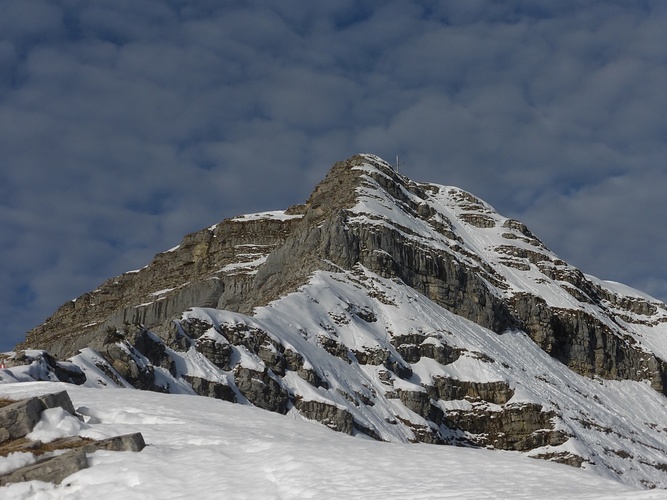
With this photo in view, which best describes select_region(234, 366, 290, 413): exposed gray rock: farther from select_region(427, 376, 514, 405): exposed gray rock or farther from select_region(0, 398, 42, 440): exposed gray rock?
select_region(0, 398, 42, 440): exposed gray rock

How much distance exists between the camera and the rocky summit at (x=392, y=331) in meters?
74.0

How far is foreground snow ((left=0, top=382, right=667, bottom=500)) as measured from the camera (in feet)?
61.2

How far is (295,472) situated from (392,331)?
77883 millimetres

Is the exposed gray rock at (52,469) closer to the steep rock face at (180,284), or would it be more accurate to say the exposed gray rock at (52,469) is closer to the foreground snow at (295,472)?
the foreground snow at (295,472)

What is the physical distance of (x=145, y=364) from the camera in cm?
6400

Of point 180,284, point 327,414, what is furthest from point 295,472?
point 180,284

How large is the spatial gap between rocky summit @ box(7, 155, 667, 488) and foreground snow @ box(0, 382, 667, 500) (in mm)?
17669

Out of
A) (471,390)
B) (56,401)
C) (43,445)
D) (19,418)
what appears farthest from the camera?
(471,390)

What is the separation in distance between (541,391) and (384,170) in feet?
173

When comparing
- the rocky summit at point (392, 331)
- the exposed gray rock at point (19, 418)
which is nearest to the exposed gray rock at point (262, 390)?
the rocky summit at point (392, 331)

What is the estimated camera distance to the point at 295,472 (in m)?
20.1

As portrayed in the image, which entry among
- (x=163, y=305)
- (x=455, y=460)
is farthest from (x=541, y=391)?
(x=455, y=460)

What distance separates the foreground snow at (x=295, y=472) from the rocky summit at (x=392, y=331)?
17669 mm

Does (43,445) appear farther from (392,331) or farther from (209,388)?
(392,331)
